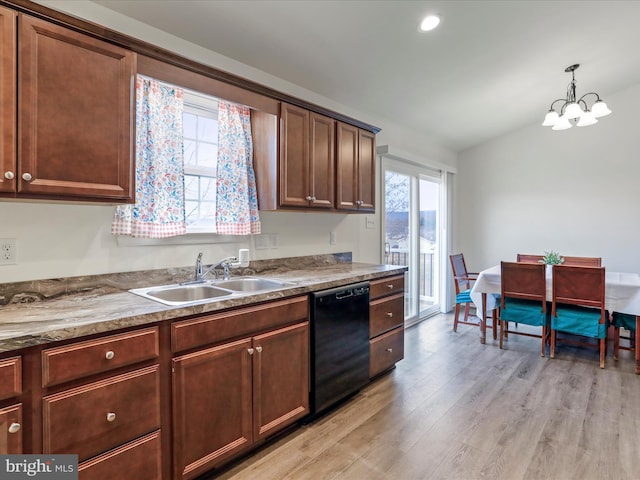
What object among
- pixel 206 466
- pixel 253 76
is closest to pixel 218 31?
pixel 253 76

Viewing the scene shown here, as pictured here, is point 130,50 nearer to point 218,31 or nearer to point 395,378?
point 218,31

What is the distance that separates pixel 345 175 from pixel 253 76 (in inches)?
40.7

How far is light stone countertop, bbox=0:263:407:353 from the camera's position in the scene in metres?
1.23

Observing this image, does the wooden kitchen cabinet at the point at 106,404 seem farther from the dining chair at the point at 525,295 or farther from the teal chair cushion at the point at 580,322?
the teal chair cushion at the point at 580,322

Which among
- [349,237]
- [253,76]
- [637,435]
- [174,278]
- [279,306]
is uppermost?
[253,76]

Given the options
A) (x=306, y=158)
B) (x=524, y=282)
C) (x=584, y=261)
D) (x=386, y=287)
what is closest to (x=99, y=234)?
(x=306, y=158)

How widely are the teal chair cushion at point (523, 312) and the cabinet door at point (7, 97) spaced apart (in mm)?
3959

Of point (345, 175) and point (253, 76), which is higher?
point (253, 76)

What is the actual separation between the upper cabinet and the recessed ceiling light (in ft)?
6.21

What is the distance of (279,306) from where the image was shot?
204 centimetres

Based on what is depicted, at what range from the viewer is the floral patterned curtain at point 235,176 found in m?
2.44

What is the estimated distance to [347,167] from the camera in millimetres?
3008

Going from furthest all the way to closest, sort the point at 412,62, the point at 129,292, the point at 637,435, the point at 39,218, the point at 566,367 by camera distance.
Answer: the point at 566,367, the point at 412,62, the point at 637,435, the point at 129,292, the point at 39,218

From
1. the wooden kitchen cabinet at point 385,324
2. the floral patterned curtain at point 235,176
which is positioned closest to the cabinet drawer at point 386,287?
the wooden kitchen cabinet at point 385,324
